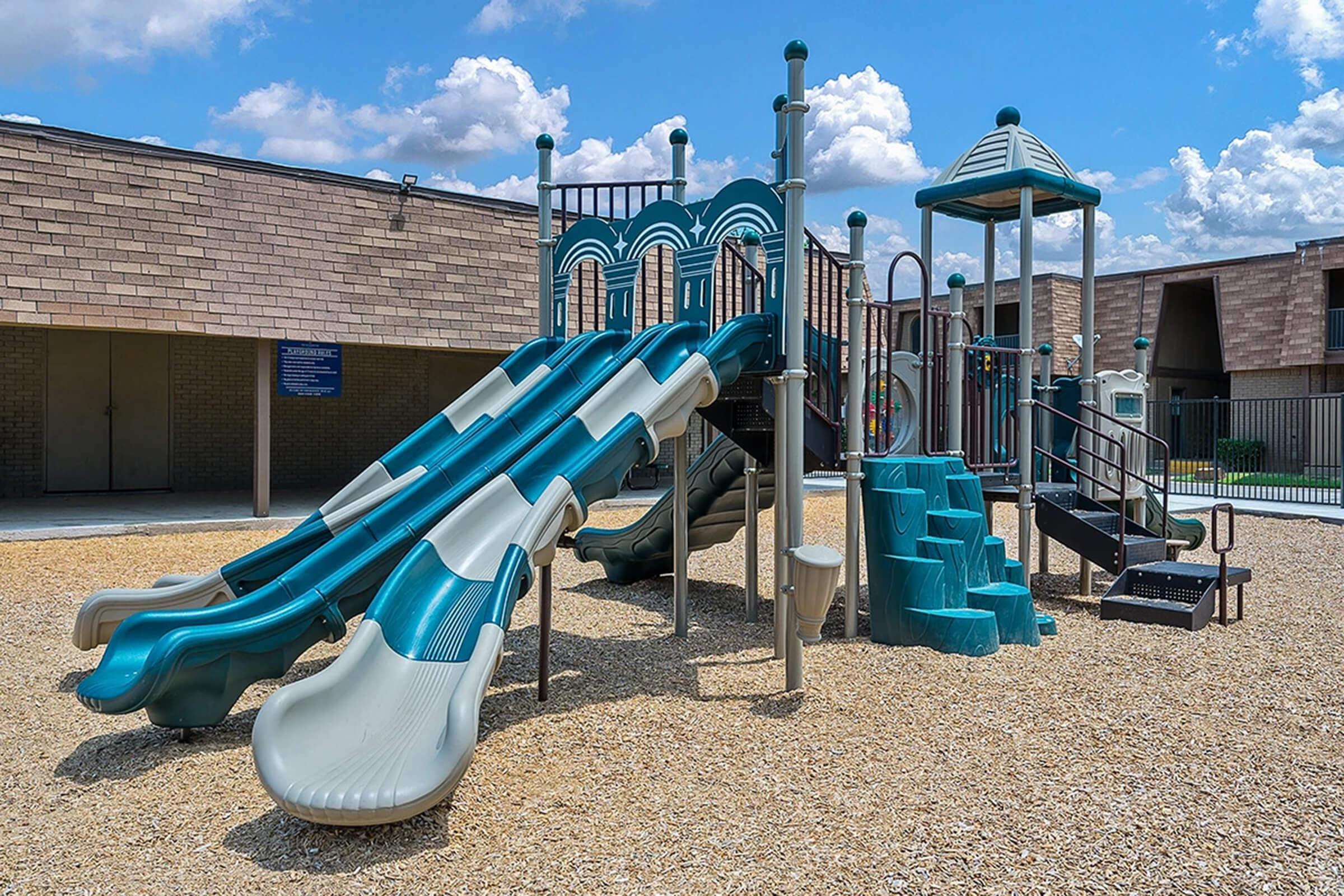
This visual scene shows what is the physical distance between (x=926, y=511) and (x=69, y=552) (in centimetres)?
870

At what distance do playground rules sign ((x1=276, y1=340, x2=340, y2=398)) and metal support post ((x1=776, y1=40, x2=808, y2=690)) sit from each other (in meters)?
9.37

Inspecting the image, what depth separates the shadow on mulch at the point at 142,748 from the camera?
4379mm

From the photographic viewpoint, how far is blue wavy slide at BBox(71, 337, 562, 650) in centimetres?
558

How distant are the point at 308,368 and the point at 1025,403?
31.7ft

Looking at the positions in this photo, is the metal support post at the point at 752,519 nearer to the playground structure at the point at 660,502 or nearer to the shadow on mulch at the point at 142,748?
the playground structure at the point at 660,502

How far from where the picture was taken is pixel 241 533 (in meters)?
12.2

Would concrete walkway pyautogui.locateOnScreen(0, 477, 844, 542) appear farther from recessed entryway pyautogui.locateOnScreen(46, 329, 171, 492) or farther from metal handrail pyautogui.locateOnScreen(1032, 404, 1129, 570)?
metal handrail pyautogui.locateOnScreen(1032, 404, 1129, 570)

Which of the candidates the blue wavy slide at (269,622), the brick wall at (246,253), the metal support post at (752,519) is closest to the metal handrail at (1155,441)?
the metal support post at (752,519)

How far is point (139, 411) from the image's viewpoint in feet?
53.9

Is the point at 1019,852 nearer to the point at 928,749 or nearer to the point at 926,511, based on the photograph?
the point at 928,749

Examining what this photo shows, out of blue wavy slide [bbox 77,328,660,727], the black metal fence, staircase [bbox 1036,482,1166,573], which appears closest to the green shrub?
the black metal fence

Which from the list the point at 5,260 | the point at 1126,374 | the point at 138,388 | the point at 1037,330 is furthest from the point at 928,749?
the point at 1037,330

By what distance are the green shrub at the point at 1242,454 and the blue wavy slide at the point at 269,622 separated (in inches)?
896

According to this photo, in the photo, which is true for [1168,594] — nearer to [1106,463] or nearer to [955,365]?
[1106,463]
